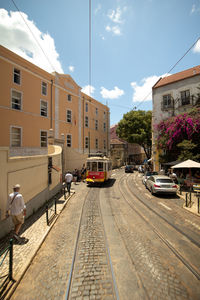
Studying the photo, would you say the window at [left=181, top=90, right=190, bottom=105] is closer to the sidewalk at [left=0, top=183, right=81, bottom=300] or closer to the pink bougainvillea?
the pink bougainvillea

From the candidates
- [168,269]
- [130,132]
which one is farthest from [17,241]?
[130,132]

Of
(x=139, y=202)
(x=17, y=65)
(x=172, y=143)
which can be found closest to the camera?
(x=139, y=202)

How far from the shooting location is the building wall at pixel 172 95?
64.8ft

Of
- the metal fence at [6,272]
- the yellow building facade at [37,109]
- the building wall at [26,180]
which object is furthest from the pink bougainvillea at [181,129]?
the metal fence at [6,272]

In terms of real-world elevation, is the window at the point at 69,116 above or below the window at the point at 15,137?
above

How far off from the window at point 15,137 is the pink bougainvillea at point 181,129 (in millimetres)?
18274

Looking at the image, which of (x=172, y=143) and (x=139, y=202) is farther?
(x=172, y=143)

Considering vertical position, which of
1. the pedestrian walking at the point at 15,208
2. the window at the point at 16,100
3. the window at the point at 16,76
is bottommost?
the pedestrian walking at the point at 15,208

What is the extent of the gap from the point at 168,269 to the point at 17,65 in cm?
2165

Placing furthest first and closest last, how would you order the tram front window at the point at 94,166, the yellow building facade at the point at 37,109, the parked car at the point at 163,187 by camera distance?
the yellow building facade at the point at 37,109, the tram front window at the point at 94,166, the parked car at the point at 163,187

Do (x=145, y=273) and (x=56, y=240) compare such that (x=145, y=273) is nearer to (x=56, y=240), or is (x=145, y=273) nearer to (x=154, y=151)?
(x=56, y=240)

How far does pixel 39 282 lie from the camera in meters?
3.53

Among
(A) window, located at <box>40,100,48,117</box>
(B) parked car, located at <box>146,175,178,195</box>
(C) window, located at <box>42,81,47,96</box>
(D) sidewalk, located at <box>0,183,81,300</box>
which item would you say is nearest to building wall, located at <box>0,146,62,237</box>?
(D) sidewalk, located at <box>0,183,81,300</box>

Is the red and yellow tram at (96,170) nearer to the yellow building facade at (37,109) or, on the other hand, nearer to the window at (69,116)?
the yellow building facade at (37,109)
